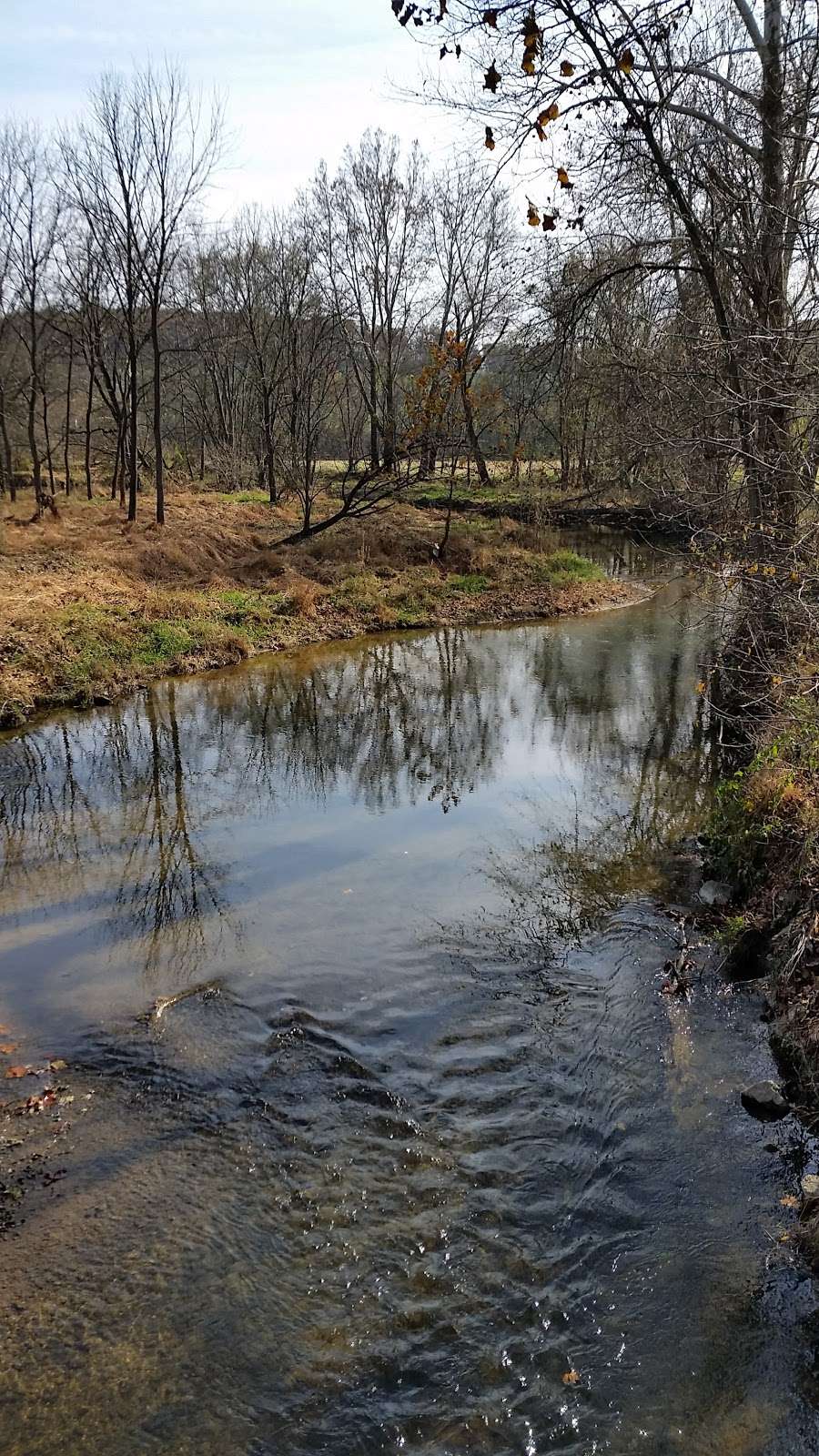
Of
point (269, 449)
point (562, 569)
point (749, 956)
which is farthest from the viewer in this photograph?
point (269, 449)

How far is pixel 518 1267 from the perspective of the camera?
13.6ft

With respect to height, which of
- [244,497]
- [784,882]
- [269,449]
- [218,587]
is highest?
[269,449]

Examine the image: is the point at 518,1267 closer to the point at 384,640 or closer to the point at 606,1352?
the point at 606,1352

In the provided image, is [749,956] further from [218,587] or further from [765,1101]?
[218,587]

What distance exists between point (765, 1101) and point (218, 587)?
54.9 ft

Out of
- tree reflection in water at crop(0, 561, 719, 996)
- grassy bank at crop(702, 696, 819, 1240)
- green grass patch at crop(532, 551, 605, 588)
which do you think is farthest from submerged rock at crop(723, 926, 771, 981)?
green grass patch at crop(532, 551, 605, 588)

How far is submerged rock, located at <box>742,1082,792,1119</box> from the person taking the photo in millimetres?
5137

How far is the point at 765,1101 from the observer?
16.9ft

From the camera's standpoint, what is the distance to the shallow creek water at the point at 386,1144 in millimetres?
3596

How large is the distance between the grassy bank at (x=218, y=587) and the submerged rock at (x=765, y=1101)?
10.9m

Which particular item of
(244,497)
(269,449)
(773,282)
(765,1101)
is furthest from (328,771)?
(244,497)

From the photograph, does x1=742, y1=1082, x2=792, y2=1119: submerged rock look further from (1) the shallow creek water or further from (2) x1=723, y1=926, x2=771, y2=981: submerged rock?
(2) x1=723, y1=926, x2=771, y2=981: submerged rock

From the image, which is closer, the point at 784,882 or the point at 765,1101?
the point at 765,1101

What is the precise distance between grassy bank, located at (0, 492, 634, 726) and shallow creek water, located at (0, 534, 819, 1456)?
464cm
